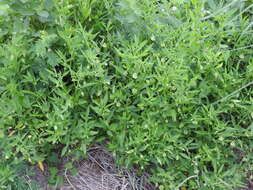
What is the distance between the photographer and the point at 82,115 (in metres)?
1.95

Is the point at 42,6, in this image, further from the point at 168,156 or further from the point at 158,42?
the point at 168,156

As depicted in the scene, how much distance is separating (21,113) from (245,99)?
1383mm

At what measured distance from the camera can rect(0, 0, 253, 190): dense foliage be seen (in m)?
1.89

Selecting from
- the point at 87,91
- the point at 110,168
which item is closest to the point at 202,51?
the point at 87,91

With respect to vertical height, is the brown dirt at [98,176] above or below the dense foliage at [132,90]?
below

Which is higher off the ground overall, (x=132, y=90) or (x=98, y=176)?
(x=132, y=90)

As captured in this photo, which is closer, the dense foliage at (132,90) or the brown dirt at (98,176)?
the dense foliage at (132,90)

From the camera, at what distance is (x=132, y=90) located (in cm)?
193

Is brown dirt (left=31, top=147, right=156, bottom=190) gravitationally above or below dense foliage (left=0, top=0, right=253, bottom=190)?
below

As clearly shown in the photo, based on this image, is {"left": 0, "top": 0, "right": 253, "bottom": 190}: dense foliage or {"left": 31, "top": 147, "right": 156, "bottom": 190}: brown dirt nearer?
{"left": 0, "top": 0, "right": 253, "bottom": 190}: dense foliage

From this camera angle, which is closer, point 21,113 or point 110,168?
point 21,113

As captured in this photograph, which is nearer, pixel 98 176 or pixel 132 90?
pixel 132 90

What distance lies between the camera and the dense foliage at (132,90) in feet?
6.21

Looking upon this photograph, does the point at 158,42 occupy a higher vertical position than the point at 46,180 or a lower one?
higher
